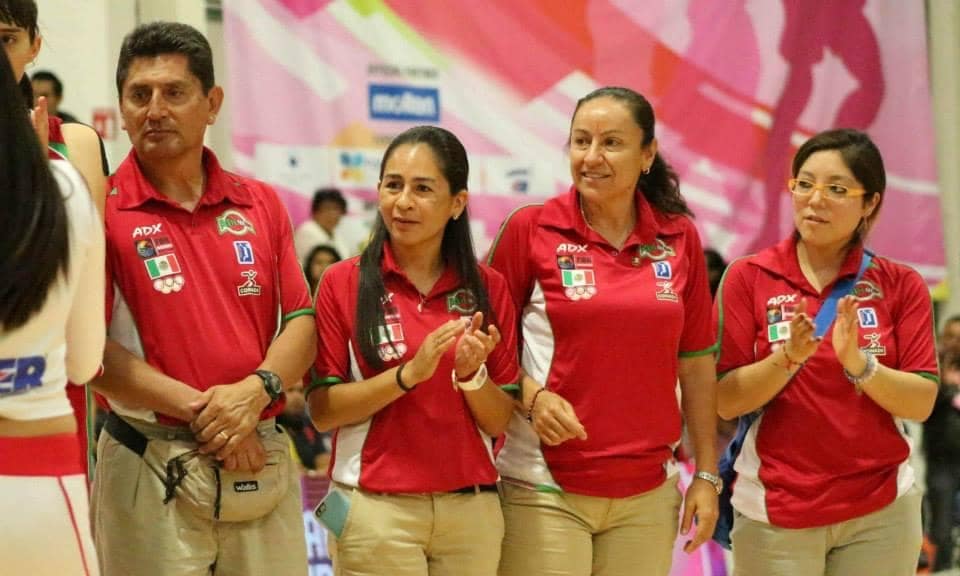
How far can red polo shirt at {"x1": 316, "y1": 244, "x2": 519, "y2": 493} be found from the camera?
10.3 ft

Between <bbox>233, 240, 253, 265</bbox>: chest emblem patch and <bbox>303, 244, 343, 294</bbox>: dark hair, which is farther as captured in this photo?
<bbox>303, 244, 343, 294</bbox>: dark hair

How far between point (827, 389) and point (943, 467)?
3.53m

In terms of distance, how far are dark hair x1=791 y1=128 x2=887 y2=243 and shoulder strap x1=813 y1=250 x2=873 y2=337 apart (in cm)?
10

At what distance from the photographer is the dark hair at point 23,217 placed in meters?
2.04

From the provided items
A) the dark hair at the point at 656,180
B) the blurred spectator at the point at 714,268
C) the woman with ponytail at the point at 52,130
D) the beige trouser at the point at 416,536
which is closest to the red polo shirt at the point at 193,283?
the woman with ponytail at the point at 52,130

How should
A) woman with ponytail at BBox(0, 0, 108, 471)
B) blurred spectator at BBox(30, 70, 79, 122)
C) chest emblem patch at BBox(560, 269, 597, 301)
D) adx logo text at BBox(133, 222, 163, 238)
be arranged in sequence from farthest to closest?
1. blurred spectator at BBox(30, 70, 79, 122)
2. chest emblem patch at BBox(560, 269, 597, 301)
3. adx logo text at BBox(133, 222, 163, 238)
4. woman with ponytail at BBox(0, 0, 108, 471)

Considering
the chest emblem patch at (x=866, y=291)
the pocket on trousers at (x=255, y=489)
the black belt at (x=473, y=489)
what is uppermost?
the chest emblem patch at (x=866, y=291)

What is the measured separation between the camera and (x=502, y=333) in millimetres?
3322

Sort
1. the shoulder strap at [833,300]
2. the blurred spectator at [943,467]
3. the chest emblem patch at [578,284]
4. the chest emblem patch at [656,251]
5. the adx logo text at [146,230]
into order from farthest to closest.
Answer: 1. the blurred spectator at [943,467]
2. the shoulder strap at [833,300]
3. the chest emblem patch at [656,251]
4. the chest emblem patch at [578,284]
5. the adx logo text at [146,230]

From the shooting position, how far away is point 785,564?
3518mm

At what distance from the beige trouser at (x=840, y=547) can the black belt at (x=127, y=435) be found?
1.69 m

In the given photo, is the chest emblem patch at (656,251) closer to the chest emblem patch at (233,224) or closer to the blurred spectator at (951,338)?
the chest emblem patch at (233,224)

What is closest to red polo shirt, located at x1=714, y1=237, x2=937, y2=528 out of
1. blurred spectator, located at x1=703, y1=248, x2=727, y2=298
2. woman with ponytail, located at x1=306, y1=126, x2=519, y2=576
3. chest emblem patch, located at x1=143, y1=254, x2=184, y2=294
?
woman with ponytail, located at x1=306, y1=126, x2=519, y2=576

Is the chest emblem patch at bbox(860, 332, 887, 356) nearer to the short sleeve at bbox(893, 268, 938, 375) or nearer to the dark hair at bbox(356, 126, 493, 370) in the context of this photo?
the short sleeve at bbox(893, 268, 938, 375)
